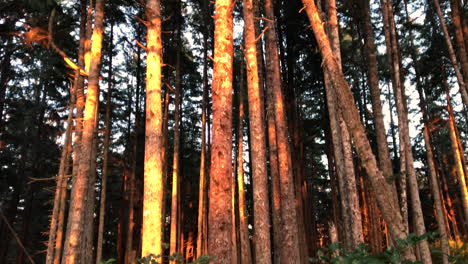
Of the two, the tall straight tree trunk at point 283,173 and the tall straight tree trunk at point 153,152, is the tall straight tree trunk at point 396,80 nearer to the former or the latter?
the tall straight tree trunk at point 283,173

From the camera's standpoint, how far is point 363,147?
5062 millimetres

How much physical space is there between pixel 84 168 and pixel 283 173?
5.16 metres

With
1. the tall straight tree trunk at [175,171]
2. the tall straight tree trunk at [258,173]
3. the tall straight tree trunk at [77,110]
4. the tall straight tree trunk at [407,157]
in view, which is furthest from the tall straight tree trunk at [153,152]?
the tall straight tree trunk at [175,171]

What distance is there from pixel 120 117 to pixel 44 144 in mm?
5339

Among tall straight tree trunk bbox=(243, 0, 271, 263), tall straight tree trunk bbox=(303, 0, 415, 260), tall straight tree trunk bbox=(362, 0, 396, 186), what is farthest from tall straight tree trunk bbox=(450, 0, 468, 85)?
tall straight tree trunk bbox=(303, 0, 415, 260)

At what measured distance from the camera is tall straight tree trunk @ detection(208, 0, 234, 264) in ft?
15.6

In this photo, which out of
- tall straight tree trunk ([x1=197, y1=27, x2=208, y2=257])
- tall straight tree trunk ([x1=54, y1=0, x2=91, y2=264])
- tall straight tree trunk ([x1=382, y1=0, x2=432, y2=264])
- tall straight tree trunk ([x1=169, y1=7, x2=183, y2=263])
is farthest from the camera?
tall straight tree trunk ([x1=197, y1=27, x2=208, y2=257])

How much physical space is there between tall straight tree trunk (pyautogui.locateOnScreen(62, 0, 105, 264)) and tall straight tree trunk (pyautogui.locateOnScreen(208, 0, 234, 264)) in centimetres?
429

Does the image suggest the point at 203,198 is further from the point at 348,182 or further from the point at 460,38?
the point at 460,38

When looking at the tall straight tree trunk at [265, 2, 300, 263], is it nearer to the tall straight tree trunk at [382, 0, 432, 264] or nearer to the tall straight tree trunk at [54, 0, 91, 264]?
the tall straight tree trunk at [382, 0, 432, 264]

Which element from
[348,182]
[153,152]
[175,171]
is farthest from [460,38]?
[175,171]

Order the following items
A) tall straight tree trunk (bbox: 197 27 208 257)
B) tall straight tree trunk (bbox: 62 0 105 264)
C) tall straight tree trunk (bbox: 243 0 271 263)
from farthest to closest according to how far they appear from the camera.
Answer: tall straight tree trunk (bbox: 197 27 208 257), tall straight tree trunk (bbox: 243 0 271 263), tall straight tree trunk (bbox: 62 0 105 264)

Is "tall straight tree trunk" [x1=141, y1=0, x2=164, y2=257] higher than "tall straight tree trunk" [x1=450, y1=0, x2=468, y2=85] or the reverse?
the reverse

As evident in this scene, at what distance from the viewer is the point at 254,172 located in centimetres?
883
